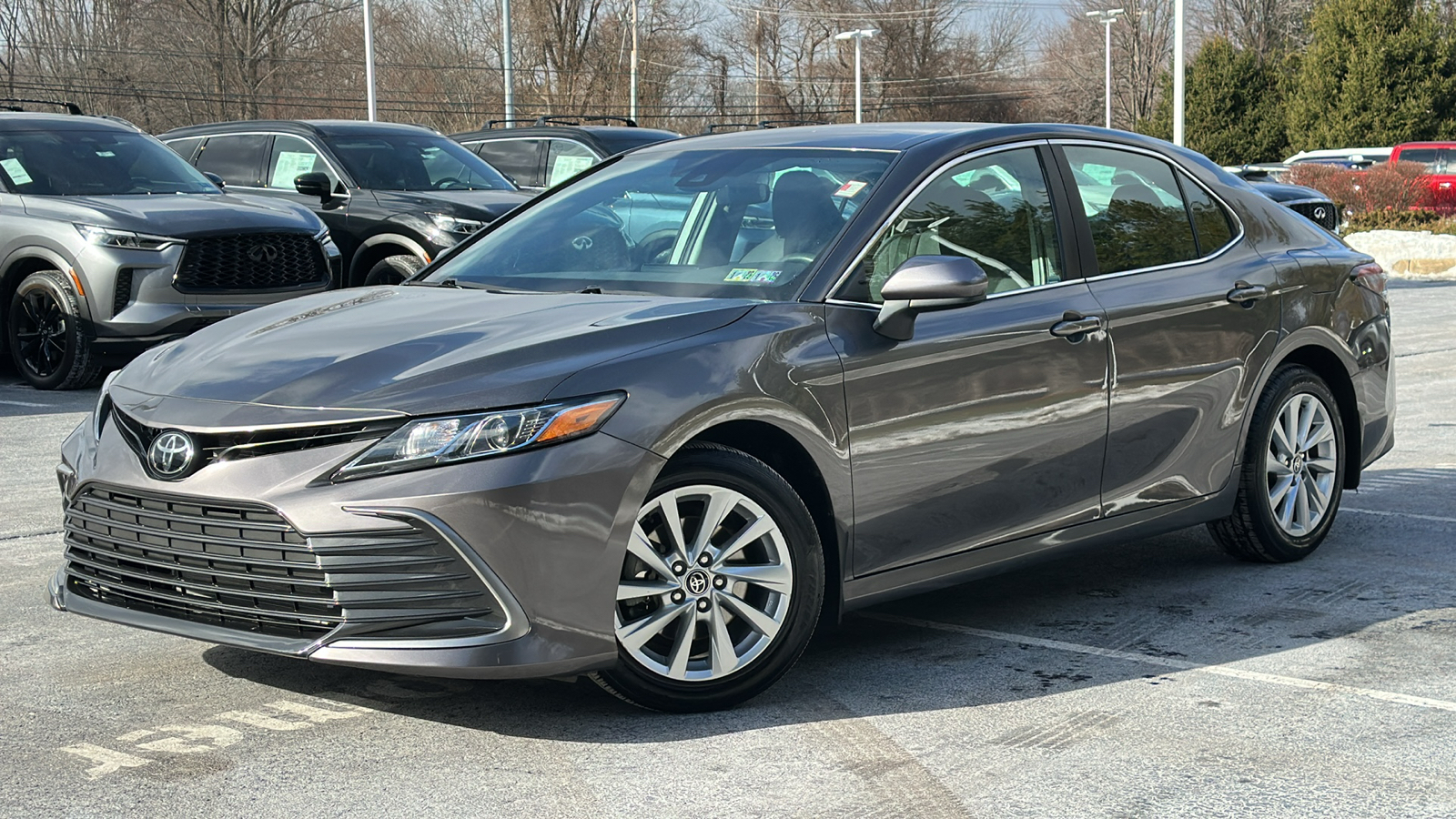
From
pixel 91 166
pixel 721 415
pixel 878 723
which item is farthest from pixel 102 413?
pixel 91 166

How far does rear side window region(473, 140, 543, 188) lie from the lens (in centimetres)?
1711

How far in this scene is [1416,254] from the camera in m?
24.1

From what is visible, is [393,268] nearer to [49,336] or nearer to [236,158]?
[236,158]

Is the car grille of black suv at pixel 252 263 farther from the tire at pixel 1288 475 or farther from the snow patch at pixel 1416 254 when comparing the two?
the snow patch at pixel 1416 254

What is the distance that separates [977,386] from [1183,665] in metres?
1.01

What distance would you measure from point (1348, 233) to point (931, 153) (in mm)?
24241

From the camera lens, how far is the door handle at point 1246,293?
593 centimetres

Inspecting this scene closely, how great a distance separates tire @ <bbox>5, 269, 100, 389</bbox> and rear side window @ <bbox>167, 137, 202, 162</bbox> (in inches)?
150

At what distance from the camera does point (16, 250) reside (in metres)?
11.4

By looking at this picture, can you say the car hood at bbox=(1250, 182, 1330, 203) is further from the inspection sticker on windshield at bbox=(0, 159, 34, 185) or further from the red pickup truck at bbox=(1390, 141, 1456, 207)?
the red pickup truck at bbox=(1390, 141, 1456, 207)

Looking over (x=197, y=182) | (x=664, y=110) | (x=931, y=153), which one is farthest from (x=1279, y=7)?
(x=931, y=153)

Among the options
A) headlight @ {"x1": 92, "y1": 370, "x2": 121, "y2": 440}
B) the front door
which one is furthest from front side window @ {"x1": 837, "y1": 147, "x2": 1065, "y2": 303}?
headlight @ {"x1": 92, "y1": 370, "x2": 121, "y2": 440}

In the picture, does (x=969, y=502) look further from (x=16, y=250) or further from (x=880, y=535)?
(x=16, y=250)

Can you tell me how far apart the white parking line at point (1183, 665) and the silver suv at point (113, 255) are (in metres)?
7.02
